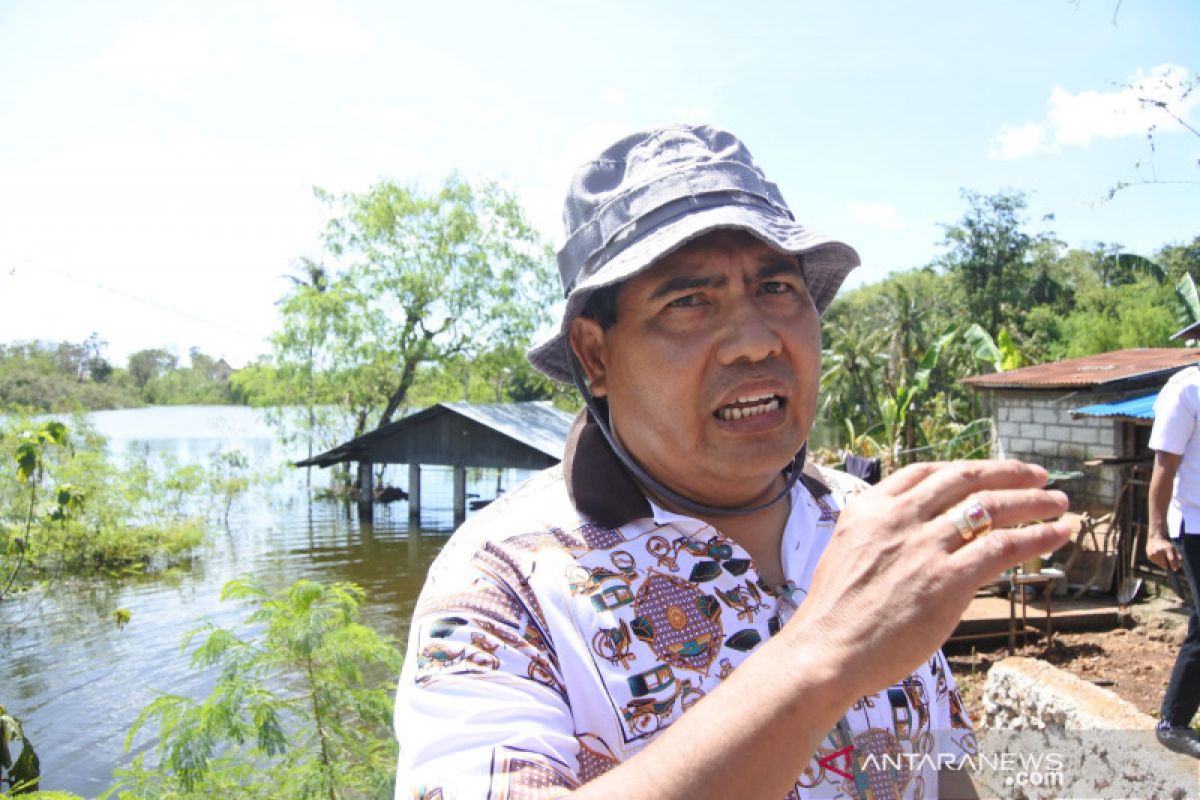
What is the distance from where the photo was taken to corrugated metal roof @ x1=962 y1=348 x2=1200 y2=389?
9.78m

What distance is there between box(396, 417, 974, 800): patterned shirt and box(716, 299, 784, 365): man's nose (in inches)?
11.7

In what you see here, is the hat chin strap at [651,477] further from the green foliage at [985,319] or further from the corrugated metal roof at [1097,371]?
Answer: the green foliage at [985,319]

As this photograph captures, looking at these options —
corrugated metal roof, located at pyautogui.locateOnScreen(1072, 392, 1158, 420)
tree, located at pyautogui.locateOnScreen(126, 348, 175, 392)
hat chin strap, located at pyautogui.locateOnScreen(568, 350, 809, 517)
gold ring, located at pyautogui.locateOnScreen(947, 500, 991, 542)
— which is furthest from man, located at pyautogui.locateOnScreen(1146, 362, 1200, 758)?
tree, located at pyautogui.locateOnScreen(126, 348, 175, 392)

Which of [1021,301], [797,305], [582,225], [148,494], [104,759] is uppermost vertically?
[1021,301]

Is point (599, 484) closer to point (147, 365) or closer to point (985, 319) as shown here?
point (985, 319)

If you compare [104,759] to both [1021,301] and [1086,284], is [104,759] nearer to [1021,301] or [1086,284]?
[1021,301]

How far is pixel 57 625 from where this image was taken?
15.2 metres

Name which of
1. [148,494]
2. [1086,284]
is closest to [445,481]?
[148,494]

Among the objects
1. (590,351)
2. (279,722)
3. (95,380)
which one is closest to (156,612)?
(279,722)

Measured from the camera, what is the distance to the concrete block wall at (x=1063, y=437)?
34.4ft

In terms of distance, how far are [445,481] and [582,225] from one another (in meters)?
38.0

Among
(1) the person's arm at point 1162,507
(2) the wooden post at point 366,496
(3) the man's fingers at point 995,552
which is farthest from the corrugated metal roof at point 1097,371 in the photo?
(2) the wooden post at point 366,496

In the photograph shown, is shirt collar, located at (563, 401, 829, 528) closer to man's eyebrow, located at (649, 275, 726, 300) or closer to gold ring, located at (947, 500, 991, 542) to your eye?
man's eyebrow, located at (649, 275, 726, 300)

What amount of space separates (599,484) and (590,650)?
32 centimetres
